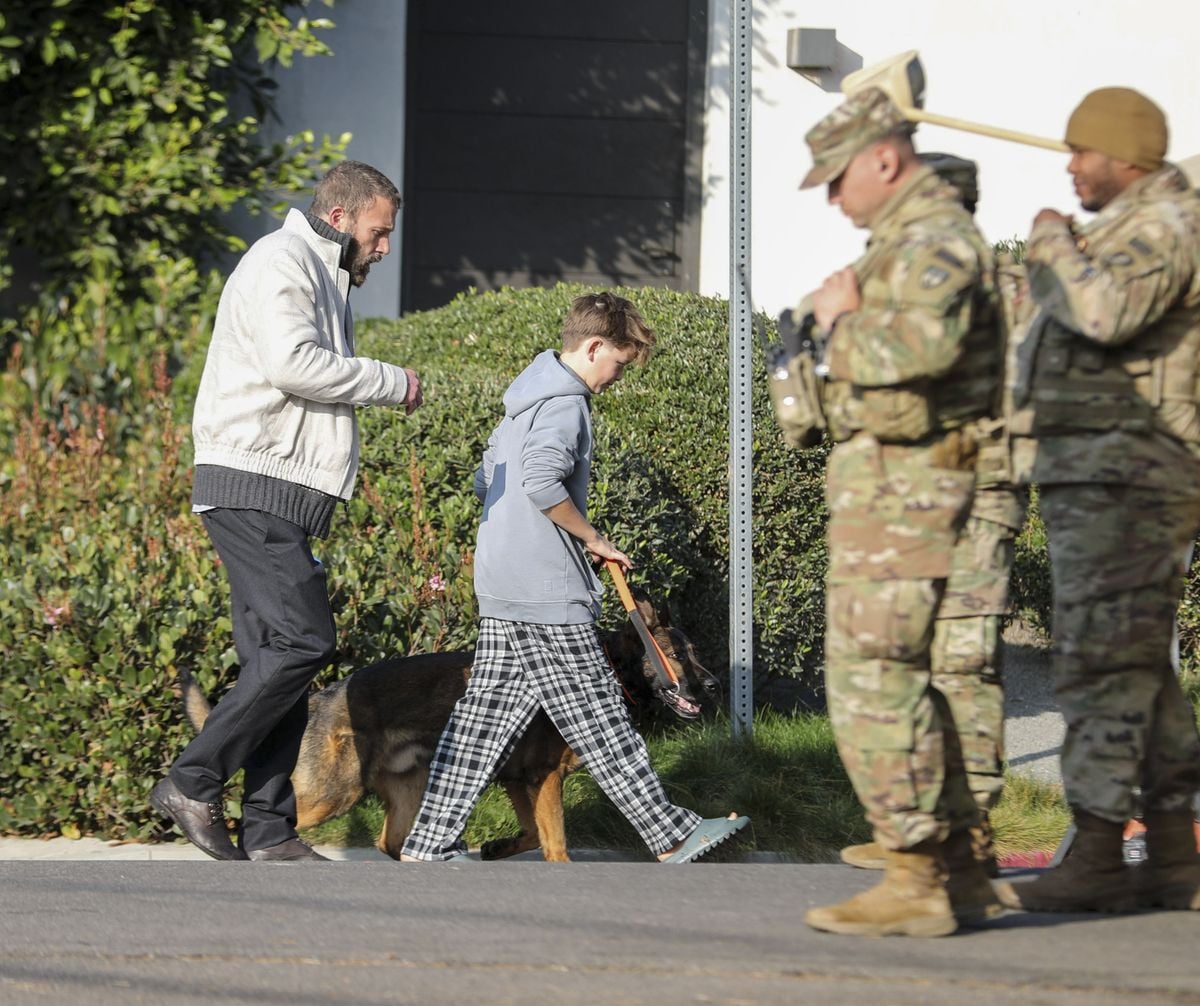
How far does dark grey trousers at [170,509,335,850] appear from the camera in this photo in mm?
4793

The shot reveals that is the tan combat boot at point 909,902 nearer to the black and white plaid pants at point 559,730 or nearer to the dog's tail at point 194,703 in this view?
the black and white plaid pants at point 559,730

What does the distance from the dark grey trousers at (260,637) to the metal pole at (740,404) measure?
1.84m

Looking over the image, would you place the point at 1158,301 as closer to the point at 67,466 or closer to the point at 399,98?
the point at 67,466

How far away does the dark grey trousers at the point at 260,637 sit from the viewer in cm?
479

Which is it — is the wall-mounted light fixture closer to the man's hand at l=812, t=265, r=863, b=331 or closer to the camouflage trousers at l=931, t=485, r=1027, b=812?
the camouflage trousers at l=931, t=485, r=1027, b=812

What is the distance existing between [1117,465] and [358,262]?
7.89ft

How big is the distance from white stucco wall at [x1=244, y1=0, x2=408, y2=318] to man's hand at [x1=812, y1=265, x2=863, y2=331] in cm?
683

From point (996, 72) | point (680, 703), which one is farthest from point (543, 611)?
point (996, 72)

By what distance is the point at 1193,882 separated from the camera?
3.88 metres

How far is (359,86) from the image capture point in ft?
33.1

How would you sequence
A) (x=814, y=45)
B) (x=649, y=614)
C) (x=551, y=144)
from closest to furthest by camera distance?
(x=649, y=614), (x=814, y=45), (x=551, y=144)

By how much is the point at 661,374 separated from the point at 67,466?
2.89m

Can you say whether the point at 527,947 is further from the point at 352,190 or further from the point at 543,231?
the point at 543,231

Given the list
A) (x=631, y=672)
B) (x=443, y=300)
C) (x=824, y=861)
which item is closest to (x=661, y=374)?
(x=631, y=672)
